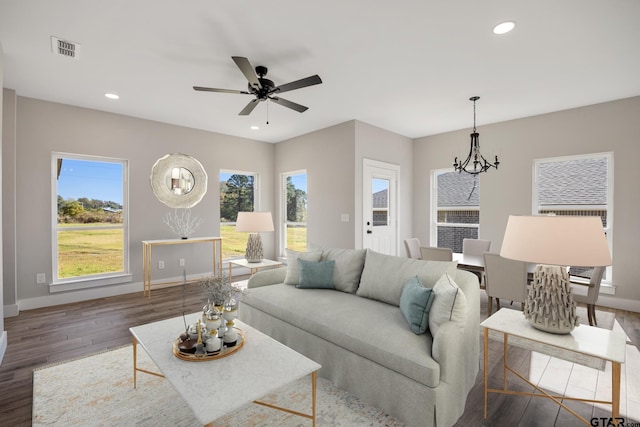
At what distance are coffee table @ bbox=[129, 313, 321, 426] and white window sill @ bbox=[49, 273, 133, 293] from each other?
3.19 m

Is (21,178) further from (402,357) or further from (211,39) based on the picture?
(402,357)

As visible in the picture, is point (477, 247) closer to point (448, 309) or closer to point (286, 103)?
point (448, 309)

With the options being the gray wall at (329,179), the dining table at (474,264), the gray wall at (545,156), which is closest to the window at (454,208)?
the gray wall at (545,156)

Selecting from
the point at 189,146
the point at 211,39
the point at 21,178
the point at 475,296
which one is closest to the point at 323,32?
the point at 211,39

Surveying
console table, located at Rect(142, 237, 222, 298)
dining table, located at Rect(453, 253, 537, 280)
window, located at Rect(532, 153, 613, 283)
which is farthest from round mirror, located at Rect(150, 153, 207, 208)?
window, located at Rect(532, 153, 613, 283)

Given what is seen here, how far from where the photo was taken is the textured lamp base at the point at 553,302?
179 centimetres

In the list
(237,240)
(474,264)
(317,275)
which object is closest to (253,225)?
(317,275)

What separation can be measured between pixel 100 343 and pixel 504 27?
4605 mm

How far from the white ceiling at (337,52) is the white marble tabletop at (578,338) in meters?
2.23

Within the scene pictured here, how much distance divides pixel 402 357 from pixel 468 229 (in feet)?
14.4

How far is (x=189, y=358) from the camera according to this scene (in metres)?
1.78

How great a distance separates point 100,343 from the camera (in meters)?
3.04

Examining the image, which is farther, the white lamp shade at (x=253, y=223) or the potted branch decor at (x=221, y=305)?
the white lamp shade at (x=253, y=223)

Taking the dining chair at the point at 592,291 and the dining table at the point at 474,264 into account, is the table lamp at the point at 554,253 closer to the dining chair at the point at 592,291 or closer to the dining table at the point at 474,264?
the dining chair at the point at 592,291
